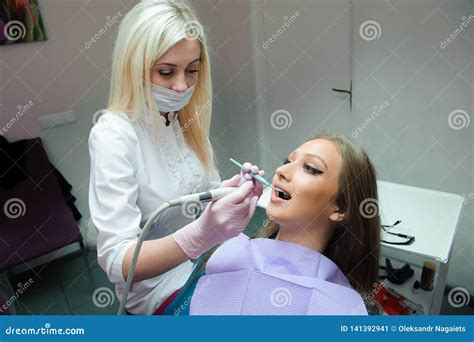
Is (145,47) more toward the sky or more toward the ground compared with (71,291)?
more toward the sky

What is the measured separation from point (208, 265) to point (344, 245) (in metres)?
0.43

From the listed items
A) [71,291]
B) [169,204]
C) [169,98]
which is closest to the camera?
[169,204]

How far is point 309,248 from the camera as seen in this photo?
3.76 feet

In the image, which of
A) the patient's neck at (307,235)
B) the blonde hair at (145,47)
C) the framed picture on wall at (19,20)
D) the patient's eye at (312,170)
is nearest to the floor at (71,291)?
the patient's neck at (307,235)

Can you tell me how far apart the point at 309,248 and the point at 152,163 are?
549mm

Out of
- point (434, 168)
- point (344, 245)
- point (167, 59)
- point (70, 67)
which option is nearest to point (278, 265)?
point (344, 245)

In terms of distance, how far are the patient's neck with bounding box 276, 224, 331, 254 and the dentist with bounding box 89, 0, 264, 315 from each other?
0.55 feet

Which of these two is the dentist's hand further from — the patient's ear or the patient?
the patient's ear

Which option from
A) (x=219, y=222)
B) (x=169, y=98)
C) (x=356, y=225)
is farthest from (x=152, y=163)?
(x=356, y=225)

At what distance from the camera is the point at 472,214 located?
A: 1.91 m

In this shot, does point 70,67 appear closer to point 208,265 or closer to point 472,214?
point 208,265

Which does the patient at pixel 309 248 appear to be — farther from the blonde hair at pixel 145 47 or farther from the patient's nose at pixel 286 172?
the blonde hair at pixel 145 47

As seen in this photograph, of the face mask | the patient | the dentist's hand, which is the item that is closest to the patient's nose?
the patient

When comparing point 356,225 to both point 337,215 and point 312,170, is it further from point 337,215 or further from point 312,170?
point 312,170
